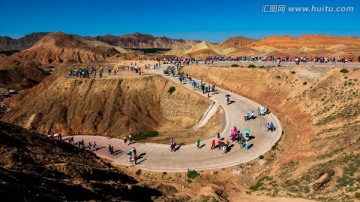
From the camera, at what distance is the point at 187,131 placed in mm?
39906

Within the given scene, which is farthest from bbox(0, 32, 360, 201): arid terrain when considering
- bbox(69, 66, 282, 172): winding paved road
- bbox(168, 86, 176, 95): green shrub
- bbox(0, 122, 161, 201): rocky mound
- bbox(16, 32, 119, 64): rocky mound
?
bbox(16, 32, 119, 64): rocky mound

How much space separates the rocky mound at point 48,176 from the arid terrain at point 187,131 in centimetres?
8

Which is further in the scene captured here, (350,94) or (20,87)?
(20,87)

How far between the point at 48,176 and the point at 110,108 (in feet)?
108

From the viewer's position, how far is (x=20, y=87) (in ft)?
292

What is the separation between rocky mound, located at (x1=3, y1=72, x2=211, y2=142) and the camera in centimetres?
4538

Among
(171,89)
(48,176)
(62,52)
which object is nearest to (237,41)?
(62,52)

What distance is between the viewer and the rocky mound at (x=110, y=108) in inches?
1786

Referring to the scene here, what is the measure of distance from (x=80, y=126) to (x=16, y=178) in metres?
33.9

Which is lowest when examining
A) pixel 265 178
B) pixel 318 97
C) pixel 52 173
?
pixel 265 178

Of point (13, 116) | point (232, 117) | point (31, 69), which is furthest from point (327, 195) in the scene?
point (31, 69)

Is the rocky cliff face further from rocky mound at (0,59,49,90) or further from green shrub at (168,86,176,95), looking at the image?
rocky mound at (0,59,49,90)

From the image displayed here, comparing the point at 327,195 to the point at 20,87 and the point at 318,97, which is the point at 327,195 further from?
the point at 20,87

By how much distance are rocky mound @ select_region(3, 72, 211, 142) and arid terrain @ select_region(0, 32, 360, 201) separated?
0.59ft
